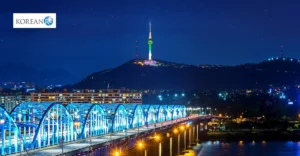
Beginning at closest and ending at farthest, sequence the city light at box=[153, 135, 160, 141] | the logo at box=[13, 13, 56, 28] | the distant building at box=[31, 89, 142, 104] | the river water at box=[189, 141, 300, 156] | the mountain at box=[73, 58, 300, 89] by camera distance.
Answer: the logo at box=[13, 13, 56, 28] → the city light at box=[153, 135, 160, 141] → the river water at box=[189, 141, 300, 156] → the distant building at box=[31, 89, 142, 104] → the mountain at box=[73, 58, 300, 89]

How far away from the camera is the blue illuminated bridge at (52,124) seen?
21828 mm

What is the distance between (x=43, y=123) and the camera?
83.0 feet

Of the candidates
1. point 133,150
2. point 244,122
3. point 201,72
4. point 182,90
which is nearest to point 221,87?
point 201,72

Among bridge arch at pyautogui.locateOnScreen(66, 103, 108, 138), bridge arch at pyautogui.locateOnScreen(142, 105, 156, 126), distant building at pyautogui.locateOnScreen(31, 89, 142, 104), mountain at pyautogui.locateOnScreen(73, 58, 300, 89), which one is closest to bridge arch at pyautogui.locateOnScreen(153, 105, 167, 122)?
bridge arch at pyautogui.locateOnScreen(142, 105, 156, 126)

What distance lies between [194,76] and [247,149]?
74531mm

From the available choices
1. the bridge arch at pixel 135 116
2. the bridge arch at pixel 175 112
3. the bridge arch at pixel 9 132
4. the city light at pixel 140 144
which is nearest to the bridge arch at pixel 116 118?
the bridge arch at pixel 135 116

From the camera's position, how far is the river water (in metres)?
43.1

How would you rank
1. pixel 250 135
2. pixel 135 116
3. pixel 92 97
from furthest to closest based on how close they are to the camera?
pixel 92 97 < pixel 250 135 < pixel 135 116

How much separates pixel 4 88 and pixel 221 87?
49995 millimetres

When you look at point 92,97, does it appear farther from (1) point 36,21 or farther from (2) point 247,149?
(1) point 36,21

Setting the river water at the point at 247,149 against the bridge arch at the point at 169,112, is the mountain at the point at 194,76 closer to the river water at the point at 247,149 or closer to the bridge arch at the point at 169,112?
the bridge arch at the point at 169,112

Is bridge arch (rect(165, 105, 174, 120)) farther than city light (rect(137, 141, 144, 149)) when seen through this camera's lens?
Yes

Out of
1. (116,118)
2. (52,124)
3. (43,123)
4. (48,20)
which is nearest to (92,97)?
(116,118)

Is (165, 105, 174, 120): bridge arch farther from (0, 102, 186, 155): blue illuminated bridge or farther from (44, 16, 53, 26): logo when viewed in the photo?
(44, 16, 53, 26): logo
